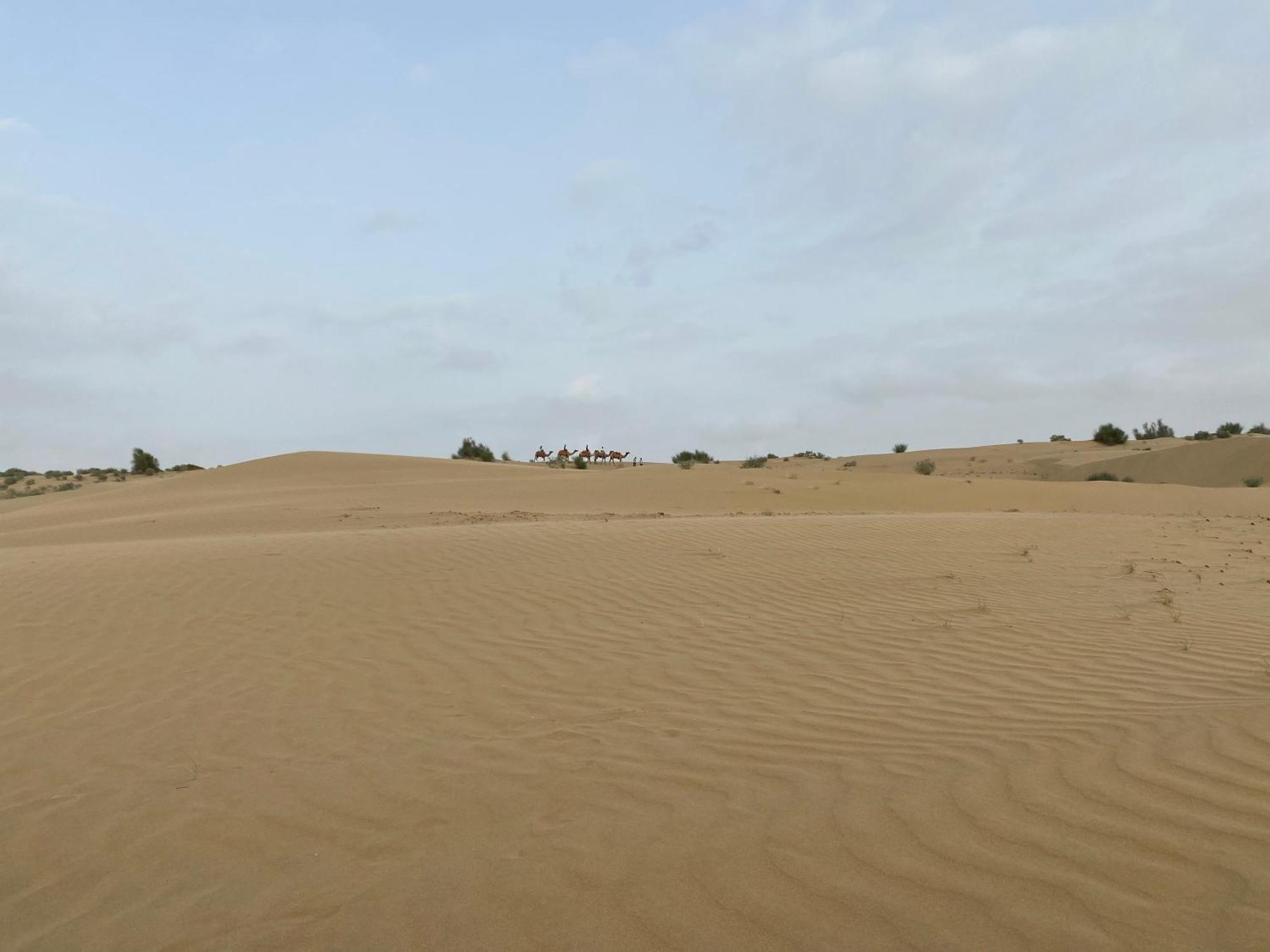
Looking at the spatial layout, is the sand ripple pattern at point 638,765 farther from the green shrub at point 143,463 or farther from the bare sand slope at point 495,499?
the green shrub at point 143,463

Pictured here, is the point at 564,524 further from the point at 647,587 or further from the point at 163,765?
the point at 163,765

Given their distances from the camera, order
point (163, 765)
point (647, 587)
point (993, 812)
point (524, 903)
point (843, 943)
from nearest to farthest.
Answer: point (843, 943) → point (524, 903) → point (993, 812) → point (163, 765) → point (647, 587)

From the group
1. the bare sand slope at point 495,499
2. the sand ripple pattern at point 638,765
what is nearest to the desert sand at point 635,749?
the sand ripple pattern at point 638,765

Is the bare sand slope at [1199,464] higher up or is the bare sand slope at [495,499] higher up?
the bare sand slope at [1199,464]

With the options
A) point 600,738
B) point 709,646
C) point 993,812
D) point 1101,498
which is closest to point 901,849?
point 993,812

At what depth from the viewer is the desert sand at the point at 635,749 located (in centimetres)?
313

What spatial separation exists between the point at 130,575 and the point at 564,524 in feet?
20.4

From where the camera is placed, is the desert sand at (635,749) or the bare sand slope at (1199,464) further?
the bare sand slope at (1199,464)

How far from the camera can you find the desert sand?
3.13m

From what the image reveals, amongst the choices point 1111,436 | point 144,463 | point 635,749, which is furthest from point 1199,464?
point 144,463

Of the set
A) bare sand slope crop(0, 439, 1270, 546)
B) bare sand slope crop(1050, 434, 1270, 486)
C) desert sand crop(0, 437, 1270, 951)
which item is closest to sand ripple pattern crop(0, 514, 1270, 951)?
desert sand crop(0, 437, 1270, 951)

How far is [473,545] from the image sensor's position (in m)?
12.1

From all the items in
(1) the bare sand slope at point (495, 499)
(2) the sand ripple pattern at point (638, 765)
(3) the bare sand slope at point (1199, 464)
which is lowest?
(2) the sand ripple pattern at point (638, 765)

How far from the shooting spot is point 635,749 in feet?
15.7
